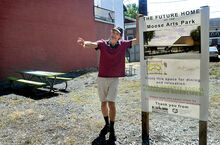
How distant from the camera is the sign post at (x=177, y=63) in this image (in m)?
2.45

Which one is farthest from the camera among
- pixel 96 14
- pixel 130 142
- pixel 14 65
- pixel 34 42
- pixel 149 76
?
pixel 96 14

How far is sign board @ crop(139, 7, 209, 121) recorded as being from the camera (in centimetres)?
245

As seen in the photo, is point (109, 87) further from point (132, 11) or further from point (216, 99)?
point (132, 11)

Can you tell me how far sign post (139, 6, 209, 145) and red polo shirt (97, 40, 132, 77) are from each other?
1.24ft

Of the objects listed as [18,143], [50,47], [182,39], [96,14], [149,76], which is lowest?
[18,143]

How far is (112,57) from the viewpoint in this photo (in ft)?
10.3

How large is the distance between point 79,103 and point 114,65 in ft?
9.32

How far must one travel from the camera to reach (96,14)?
15.7m

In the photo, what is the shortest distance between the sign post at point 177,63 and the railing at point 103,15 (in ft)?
44.1

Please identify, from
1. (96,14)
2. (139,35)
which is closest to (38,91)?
(139,35)

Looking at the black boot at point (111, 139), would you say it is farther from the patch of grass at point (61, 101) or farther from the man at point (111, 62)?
the patch of grass at point (61, 101)

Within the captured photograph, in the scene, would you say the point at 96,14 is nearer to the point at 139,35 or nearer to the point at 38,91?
the point at 38,91

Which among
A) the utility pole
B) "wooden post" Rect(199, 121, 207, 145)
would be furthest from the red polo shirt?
"wooden post" Rect(199, 121, 207, 145)

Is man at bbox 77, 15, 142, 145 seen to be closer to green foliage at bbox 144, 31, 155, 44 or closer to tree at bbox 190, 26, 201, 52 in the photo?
green foliage at bbox 144, 31, 155, 44
